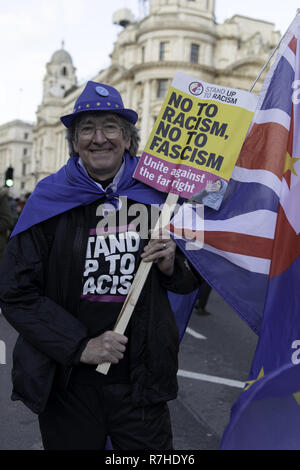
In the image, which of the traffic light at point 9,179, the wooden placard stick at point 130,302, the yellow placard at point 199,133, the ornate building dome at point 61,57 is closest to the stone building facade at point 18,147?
the ornate building dome at point 61,57

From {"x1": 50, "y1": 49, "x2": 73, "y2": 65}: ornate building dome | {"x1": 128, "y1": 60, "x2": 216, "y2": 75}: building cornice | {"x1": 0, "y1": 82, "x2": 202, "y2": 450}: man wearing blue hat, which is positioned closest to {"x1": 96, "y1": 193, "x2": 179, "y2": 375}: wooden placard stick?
{"x1": 0, "y1": 82, "x2": 202, "y2": 450}: man wearing blue hat

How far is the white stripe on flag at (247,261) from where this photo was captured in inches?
89.7

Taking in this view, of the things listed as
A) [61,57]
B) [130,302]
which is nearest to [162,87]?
[130,302]

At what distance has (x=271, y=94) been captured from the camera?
238 cm

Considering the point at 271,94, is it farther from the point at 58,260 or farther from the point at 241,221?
the point at 58,260

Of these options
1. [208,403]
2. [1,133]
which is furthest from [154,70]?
[1,133]

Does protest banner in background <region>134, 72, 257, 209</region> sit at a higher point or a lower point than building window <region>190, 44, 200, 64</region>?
lower

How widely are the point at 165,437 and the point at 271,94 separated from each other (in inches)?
63.7

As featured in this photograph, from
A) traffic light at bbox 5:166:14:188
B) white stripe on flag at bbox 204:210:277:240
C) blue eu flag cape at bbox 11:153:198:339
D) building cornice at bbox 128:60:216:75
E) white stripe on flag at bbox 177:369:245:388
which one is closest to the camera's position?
blue eu flag cape at bbox 11:153:198:339

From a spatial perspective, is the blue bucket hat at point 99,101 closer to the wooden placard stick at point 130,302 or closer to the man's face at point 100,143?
the man's face at point 100,143

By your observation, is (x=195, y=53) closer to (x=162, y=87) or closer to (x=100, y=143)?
(x=162, y=87)

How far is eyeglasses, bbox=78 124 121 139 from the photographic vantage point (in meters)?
2.25

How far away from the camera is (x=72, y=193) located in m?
2.21

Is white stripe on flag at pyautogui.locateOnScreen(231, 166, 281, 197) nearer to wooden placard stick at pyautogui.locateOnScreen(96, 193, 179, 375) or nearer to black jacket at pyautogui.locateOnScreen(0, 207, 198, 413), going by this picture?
black jacket at pyautogui.locateOnScreen(0, 207, 198, 413)
